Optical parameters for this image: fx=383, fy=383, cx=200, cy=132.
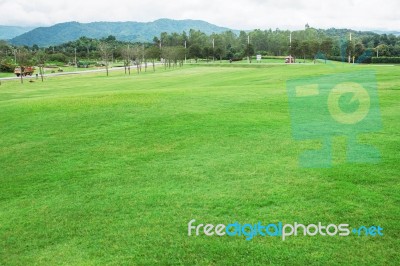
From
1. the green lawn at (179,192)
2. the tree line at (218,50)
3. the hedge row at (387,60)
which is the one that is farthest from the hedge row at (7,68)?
the green lawn at (179,192)

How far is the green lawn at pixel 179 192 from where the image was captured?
725 cm

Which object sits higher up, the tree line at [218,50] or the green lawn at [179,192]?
the tree line at [218,50]

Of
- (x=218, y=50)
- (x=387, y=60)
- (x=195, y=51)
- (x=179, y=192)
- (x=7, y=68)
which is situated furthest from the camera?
(x=195, y=51)

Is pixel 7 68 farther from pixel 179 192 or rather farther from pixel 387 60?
pixel 179 192

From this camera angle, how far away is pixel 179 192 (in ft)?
32.0

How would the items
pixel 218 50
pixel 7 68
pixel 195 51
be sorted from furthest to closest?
pixel 195 51 < pixel 218 50 < pixel 7 68

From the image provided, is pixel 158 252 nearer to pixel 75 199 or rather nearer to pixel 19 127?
pixel 75 199

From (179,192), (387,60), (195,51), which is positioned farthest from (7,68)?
(179,192)

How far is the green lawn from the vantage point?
7.25 m

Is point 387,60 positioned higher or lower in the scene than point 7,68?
lower

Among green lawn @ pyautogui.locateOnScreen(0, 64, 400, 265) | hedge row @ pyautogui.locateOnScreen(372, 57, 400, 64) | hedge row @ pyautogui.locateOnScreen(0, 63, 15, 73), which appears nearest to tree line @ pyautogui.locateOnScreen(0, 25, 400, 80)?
hedge row @ pyautogui.locateOnScreen(0, 63, 15, 73)

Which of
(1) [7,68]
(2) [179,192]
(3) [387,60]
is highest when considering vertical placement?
(1) [7,68]

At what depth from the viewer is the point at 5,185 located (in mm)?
11273

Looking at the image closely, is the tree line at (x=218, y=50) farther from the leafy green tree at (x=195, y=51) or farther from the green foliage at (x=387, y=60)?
the green foliage at (x=387, y=60)
